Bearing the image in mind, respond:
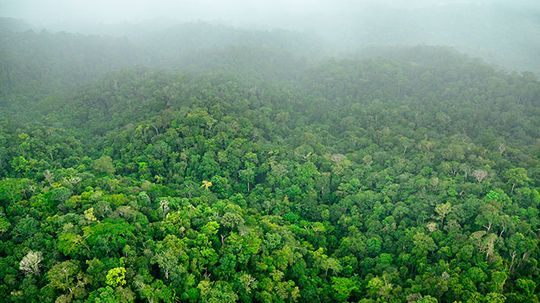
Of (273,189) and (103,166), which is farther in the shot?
(273,189)

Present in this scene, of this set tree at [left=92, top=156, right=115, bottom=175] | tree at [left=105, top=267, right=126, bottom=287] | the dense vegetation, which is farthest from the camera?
tree at [left=92, top=156, right=115, bottom=175]

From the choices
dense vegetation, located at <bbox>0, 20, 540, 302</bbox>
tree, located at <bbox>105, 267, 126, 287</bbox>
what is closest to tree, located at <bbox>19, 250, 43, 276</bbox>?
dense vegetation, located at <bbox>0, 20, 540, 302</bbox>

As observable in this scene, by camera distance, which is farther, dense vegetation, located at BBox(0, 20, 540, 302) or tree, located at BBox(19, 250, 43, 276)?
dense vegetation, located at BBox(0, 20, 540, 302)

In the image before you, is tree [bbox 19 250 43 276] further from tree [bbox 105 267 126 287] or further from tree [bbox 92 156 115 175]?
tree [bbox 92 156 115 175]

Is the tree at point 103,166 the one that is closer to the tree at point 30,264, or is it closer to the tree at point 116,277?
the tree at point 30,264

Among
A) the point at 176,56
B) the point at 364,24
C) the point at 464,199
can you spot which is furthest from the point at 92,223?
the point at 364,24

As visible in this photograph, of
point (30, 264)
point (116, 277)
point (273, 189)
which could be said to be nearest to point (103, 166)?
point (273, 189)

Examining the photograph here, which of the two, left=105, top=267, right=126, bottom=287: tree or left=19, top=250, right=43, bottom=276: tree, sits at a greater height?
left=19, top=250, right=43, bottom=276: tree

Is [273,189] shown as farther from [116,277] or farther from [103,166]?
[116,277]

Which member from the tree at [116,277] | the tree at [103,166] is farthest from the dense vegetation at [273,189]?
the tree at [103,166]

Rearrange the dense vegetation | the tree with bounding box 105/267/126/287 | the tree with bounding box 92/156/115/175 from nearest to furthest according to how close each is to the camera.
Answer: the tree with bounding box 105/267/126/287 < the dense vegetation < the tree with bounding box 92/156/115/175
